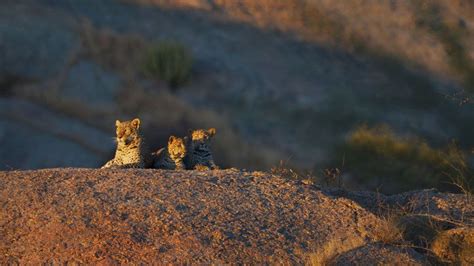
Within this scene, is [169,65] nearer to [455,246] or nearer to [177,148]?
[177,148]

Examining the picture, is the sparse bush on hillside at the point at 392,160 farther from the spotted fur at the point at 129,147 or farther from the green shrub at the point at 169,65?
the spotted fur at the point at 129,147

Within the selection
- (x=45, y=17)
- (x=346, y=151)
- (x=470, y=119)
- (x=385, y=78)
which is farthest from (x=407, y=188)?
(x=45, y=17)

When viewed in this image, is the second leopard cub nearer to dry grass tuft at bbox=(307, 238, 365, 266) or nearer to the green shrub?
dry grass tuft at bbox=(307, 238, 365, 266)

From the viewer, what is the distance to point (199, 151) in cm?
1375

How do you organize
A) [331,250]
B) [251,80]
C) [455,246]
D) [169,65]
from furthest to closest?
[251,80] < [169,65] < [455,246] < [331,250]

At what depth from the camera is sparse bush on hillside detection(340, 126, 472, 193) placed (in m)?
24.9

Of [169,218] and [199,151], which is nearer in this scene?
[169,218]

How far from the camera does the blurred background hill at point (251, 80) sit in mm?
27688

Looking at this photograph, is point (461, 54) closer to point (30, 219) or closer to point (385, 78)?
point (385, 78)

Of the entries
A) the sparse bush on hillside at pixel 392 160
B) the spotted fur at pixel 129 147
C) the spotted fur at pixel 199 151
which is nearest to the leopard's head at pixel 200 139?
the spotted fur at pixel 199 151

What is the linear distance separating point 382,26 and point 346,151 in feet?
23.8

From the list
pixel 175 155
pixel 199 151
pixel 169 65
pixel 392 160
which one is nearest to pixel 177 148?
pixel 175 155

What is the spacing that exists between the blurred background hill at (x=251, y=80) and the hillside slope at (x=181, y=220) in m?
14.3

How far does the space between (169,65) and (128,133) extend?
1784 centimetres
